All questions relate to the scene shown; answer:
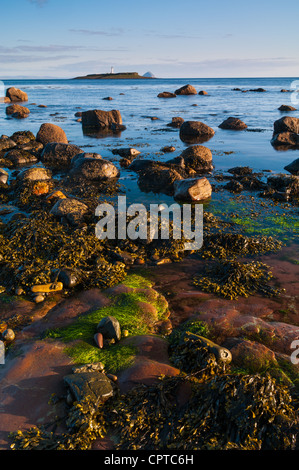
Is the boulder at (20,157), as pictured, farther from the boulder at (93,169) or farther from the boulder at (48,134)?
the boulder at (93,169)

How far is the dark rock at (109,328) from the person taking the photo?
491 cm

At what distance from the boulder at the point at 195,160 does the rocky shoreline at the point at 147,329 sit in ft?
11.6

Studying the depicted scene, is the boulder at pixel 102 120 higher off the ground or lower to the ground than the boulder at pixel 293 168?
higher

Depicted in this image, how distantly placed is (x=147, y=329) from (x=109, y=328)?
2.14 ft

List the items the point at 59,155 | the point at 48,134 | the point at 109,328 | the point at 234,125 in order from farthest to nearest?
1. the point at 234,125
2. the point at 48,134
3. the point at 59,155
4. the point at 109,328

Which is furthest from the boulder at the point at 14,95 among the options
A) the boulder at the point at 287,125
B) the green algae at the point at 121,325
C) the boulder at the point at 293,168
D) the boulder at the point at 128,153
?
the green algae at the point at 121,325

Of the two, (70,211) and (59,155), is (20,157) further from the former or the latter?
(70,211)

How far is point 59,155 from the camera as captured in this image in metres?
15.7

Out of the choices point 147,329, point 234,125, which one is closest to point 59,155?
point 147,329

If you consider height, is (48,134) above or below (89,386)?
above

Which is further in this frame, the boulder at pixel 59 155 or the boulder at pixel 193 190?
the boulder at pixel 59 155

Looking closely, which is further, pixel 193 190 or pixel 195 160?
pixel 195 160

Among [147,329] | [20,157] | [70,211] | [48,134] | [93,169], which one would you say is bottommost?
[147,329]

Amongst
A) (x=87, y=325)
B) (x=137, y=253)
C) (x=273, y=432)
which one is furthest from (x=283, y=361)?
(x=137, y=253)
